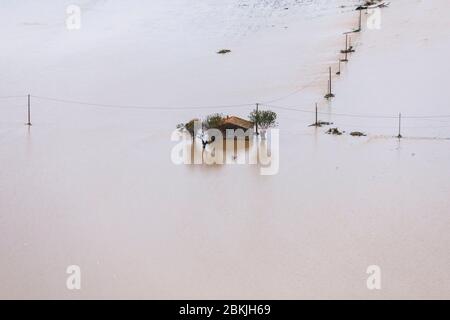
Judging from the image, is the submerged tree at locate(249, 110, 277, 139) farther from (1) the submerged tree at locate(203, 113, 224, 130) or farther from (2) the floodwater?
(1) the submerged tree at locate(203, 113, 224, 130)

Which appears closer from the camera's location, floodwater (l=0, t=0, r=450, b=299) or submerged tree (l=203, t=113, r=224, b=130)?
floodwater (l=0, t=0, r=450, b=299)

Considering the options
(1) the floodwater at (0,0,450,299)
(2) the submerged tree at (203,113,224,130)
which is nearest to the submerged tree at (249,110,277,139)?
(1) the floodwater at (0,0,450,299)

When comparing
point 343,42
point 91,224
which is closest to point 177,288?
point 91,224

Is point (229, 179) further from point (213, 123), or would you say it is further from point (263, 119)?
point (263, 119)

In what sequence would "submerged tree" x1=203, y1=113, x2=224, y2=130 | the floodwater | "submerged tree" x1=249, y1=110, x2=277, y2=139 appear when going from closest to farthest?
1. the floodwater
2. "submerged tree" x1=203, y1=113, x2=224, y2=130
3. "submerged tree" x1=249, y1=110, x2=277, y2=139

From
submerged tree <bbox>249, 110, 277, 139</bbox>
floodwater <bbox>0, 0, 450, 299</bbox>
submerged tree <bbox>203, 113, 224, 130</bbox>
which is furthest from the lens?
submerged tree <bbox>249, 110, 277, 139</bbox>

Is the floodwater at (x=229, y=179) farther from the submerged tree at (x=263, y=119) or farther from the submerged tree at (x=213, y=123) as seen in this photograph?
the submerged tree at (x=213, y=123)

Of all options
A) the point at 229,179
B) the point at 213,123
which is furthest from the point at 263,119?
the point at 229,179

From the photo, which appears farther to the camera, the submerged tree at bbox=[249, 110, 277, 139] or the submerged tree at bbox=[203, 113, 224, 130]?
the submerged tree at bbox=[249, 110, 277, 139]
